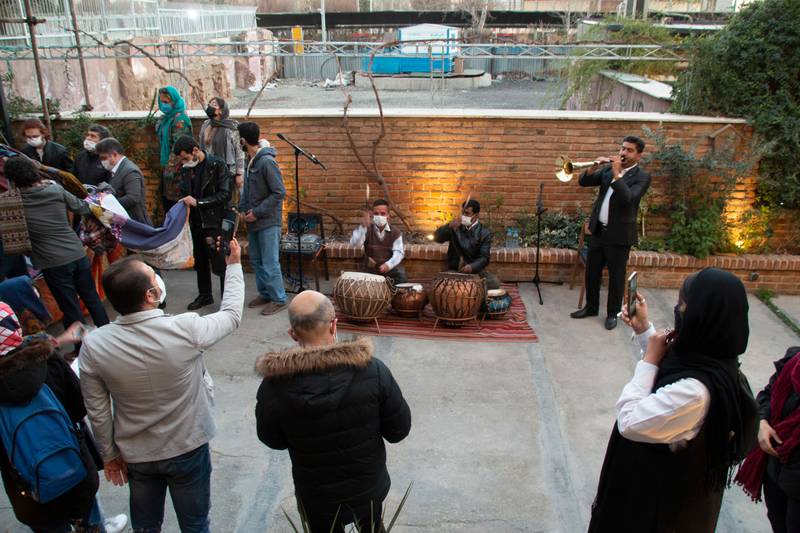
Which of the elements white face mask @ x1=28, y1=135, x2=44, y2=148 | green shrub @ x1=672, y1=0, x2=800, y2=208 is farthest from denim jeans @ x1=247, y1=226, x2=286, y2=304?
green shrub @ x1=672, y1=0, x2=800, y2=208

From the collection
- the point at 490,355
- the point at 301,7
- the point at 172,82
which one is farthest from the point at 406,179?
the point at 301,7

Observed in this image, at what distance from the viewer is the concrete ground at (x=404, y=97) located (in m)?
18.8

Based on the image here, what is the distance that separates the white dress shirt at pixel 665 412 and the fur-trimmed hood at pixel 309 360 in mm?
1033

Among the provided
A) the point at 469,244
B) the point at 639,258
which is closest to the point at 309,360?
the point at 469,244

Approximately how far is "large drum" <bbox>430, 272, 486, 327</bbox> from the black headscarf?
349cm

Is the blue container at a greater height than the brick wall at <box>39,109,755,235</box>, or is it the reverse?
the blue container

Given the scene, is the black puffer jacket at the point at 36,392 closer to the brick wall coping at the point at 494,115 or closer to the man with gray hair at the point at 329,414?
the man with gray hair at the point at 329,414

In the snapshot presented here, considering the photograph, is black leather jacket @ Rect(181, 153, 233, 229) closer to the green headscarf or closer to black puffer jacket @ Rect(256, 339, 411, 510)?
the green headscarf

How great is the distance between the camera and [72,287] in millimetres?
5242

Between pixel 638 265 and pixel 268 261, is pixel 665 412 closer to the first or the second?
pixel 268 261

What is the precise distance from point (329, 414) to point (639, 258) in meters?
5.48

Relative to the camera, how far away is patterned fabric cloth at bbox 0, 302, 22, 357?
2.51 meters

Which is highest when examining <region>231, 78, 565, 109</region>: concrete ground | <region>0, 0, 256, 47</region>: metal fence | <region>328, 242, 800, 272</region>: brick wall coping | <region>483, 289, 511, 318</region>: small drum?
<region>0, 0, 256, 47</region>: metal fence

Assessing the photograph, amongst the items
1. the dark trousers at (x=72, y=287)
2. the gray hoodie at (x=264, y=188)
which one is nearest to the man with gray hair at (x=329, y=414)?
the dark trousers at (x=72, y=287)
